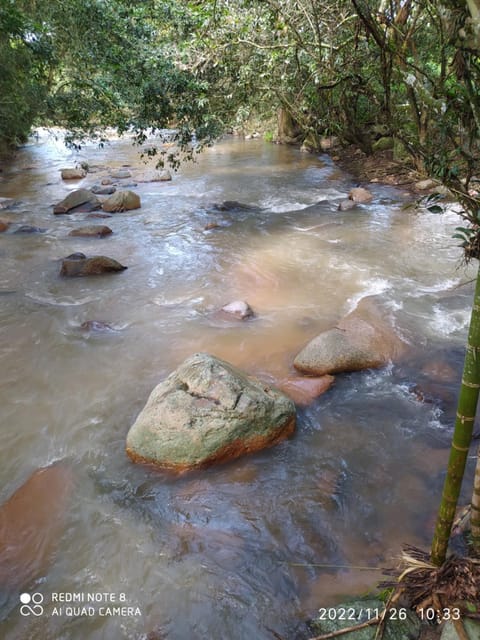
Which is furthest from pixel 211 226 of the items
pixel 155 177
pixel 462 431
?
pixel 462 431

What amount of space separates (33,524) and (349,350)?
143 inches

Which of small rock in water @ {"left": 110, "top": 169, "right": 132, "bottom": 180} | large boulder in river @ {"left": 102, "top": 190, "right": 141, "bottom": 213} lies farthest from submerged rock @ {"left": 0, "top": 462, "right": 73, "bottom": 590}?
small rock in water @ {"left": 110, "top": 169, "right": 132, "bottom": 180}

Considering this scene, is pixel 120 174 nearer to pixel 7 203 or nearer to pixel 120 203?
pixel 7 203

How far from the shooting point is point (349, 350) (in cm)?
531

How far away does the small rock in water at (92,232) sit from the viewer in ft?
35.1

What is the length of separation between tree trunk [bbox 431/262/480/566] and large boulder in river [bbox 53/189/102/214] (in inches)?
498

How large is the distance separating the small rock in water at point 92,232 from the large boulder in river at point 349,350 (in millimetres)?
6963

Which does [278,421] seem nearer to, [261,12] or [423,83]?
[423,83]

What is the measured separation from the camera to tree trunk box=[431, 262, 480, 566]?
206cm

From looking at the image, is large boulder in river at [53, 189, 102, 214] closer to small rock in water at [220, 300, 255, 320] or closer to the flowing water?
the flowing water

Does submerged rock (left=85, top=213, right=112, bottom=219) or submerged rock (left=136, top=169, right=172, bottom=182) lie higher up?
submerged rock (left=136, top=169, right=172, bottom=182)

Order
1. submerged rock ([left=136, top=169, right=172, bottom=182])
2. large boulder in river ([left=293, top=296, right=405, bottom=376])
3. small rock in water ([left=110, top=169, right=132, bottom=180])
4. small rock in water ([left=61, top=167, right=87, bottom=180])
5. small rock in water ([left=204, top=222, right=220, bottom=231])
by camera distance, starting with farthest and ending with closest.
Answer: small rock in water ([left=110, top=169, right=132, bottom=180]) → small rock in water ([left=61, top=167, right=87, bottom=180]) → submerged rock ([left=136, top=169, right=172, bottom=182]) → small rock in water ([left=204, top=222, right=220, bottom=231]) → large boulder in river ([left=293, top=296, right=405, bottom=376])

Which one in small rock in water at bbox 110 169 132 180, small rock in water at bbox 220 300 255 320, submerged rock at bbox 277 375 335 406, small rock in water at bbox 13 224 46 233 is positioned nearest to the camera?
submerged rock at bbox 277 375 335 406

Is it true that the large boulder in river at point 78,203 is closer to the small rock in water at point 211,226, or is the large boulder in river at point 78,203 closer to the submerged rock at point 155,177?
the submerged rock at point 155,177
